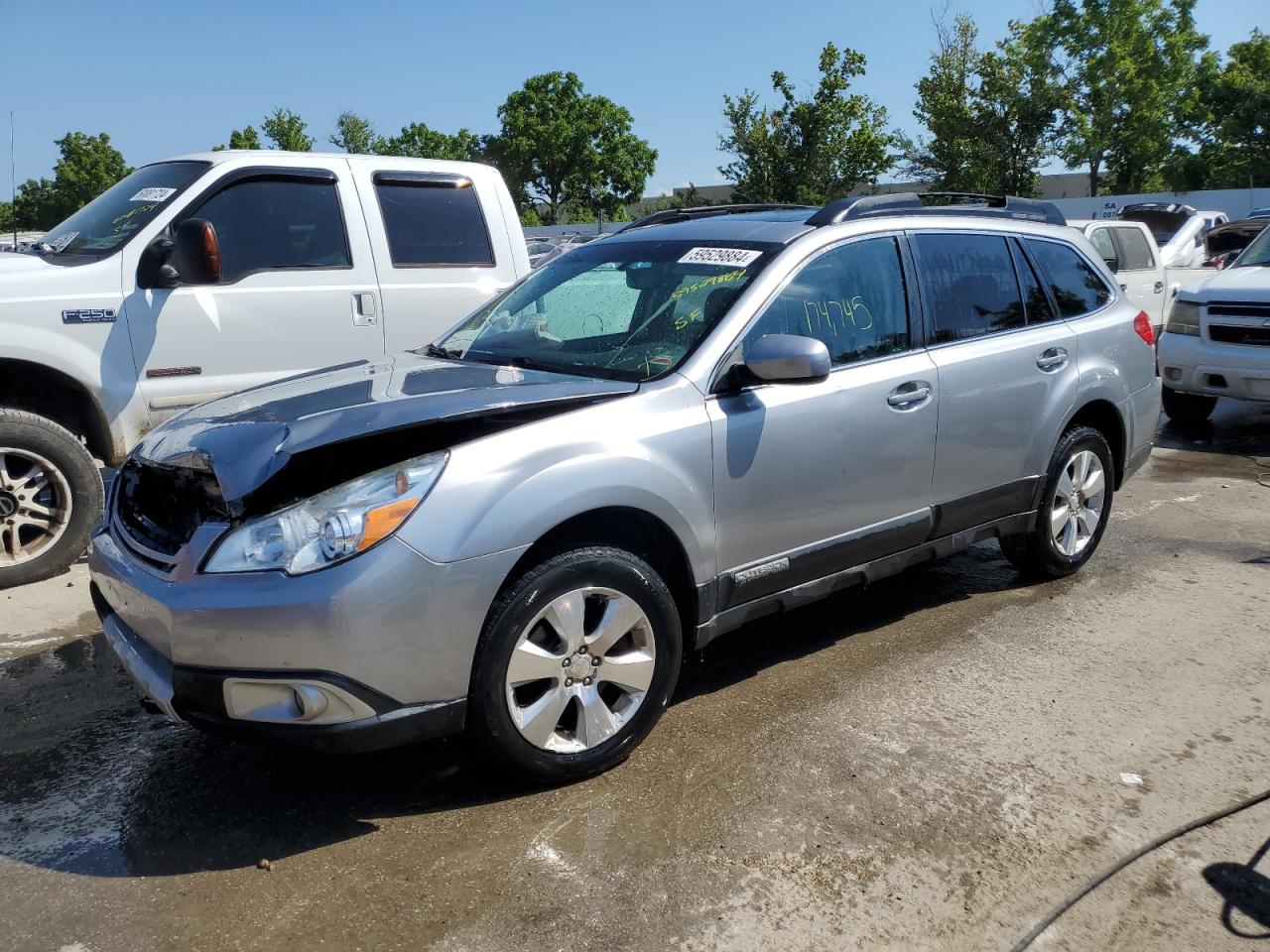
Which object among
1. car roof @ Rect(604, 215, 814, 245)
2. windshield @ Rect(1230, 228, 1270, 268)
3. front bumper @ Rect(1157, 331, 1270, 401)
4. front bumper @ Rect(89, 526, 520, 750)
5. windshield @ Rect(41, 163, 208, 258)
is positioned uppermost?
windshield @ Rect(41, 163, 208, 258)

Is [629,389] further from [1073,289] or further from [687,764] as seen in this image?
[1073,289]

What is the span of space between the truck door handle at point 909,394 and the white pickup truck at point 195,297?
3119 millimetres

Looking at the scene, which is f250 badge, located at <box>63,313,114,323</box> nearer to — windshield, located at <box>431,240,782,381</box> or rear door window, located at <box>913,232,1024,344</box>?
windshield, located at <box>431,240,782,381</box>

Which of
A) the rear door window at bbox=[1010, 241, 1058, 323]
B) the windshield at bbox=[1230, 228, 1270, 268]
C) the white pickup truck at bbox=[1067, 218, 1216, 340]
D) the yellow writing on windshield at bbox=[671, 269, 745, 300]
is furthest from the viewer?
the white pickup truck at bbox=[1067, 218, 1216, 340]

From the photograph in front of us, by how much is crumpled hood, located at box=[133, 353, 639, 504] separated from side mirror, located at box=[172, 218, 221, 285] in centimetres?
172

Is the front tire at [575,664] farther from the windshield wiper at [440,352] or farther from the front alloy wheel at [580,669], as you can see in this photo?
the windshield wiper at [440,352]

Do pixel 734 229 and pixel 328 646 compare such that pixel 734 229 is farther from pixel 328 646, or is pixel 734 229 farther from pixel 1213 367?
pixel 1213 367

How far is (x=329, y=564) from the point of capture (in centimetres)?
279

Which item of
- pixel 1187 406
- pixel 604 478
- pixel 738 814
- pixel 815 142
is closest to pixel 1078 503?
pixel 738 814

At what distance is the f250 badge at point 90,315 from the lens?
5.19m

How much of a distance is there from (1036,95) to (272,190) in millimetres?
39138

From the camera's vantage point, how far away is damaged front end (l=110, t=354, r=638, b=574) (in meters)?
2.85

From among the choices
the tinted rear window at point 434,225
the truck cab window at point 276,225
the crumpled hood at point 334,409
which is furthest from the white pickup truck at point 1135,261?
the crumpled hood at point 334,409

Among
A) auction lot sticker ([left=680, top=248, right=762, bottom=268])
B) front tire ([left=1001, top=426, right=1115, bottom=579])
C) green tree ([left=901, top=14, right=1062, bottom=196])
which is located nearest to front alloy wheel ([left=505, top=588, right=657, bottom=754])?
auction lot sticker ([left=680, top=248, right=762, bottom=268])
